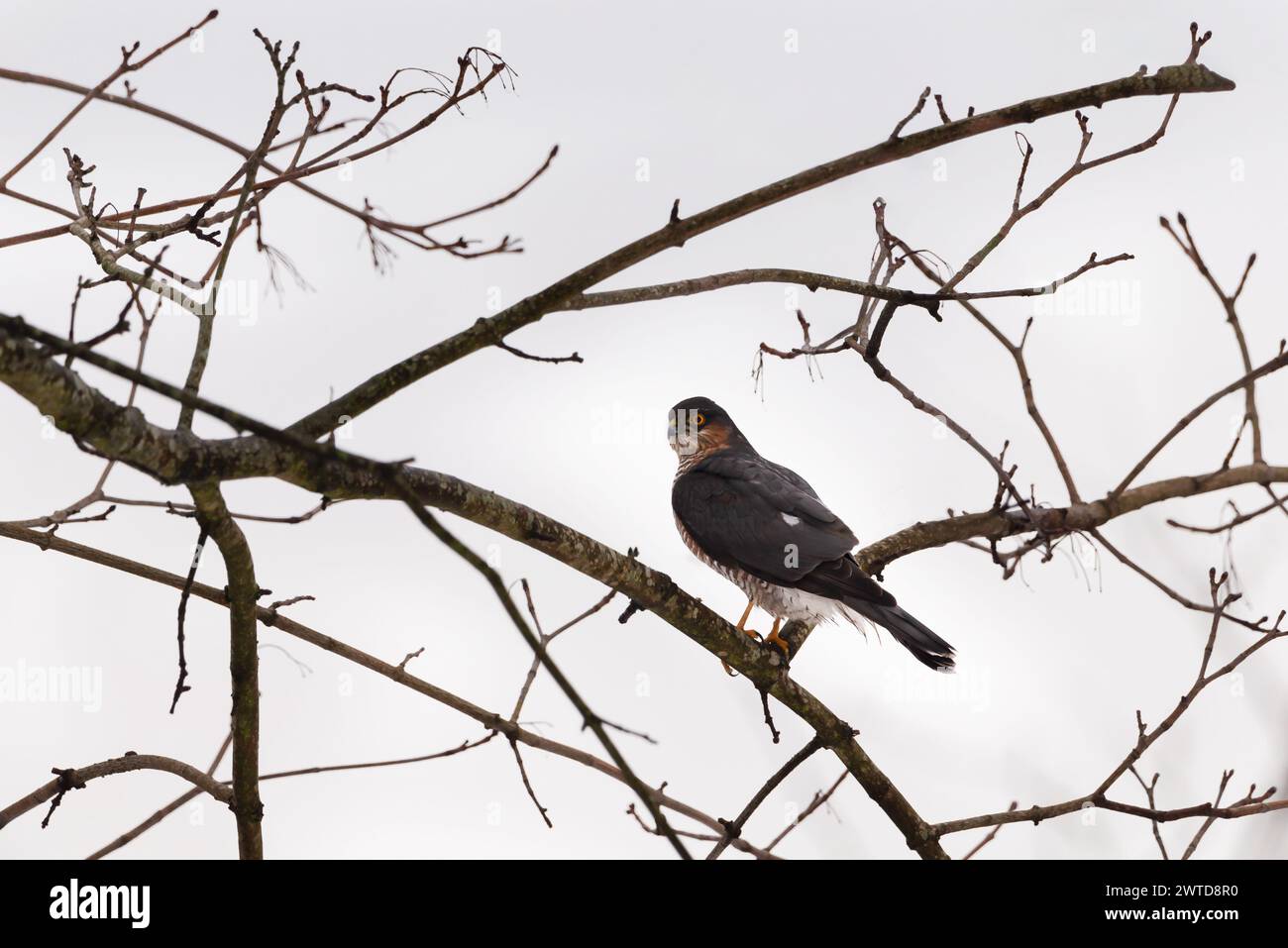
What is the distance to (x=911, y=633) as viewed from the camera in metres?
4.32

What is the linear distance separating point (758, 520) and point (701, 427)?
1.00 m

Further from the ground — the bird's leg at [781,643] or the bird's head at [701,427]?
the bird's head at [701,427]

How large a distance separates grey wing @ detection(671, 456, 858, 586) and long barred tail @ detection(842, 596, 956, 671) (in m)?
0.25

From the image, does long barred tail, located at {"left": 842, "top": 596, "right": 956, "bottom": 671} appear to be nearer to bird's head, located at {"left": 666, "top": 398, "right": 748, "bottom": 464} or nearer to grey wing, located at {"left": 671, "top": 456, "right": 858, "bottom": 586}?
grey wing, located at {"left": 671, "top": 456, "right": 858, "bottom": 586}

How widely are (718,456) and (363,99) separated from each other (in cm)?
274

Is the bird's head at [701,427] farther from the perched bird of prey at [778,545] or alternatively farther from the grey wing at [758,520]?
the grey wing at [758,520]

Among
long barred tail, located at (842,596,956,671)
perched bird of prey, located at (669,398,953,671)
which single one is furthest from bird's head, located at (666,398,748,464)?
long barred tail, located at (842,596,956,671)

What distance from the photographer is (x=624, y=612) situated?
351 centimetres

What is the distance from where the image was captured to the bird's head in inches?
229

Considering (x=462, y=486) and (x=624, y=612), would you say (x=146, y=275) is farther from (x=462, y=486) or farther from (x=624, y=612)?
(x=624, y=612)

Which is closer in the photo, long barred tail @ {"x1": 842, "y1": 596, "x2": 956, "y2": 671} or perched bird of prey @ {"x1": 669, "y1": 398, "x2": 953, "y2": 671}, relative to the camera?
long barred tail @ {"x1": 842, "y1": 596, "x2": 956, "y2": 671}

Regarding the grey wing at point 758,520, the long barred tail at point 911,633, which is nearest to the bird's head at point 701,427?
the grey wing at point 758,520

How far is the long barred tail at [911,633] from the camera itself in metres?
4.22

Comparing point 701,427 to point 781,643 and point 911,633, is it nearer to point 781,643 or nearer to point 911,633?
point 781,643
